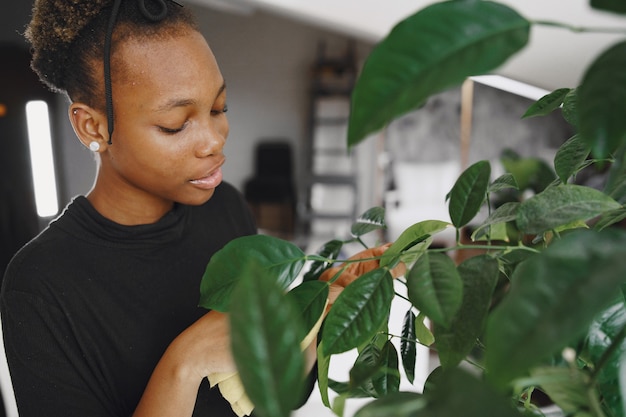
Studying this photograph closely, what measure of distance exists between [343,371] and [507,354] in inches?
46.4

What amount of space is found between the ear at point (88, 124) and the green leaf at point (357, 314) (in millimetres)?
429

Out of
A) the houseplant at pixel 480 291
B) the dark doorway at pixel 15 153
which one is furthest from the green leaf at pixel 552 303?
the dark doorway at pixel 15 153

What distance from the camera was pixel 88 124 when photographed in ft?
2.37

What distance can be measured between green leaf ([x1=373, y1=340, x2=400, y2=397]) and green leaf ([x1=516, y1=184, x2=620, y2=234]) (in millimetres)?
191

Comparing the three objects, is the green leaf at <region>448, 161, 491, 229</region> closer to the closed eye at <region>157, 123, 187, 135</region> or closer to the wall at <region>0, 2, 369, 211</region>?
the closed eye at <region>157, 123, 187, 135</region>

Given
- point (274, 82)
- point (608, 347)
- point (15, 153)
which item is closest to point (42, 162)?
point (15, 153)

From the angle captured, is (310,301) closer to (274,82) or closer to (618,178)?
(618,178)

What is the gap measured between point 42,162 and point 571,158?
2.89 feet

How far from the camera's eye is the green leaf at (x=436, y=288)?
1.19 feet

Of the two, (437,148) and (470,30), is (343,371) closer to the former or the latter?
(470,30)

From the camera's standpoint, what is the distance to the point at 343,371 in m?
1.39

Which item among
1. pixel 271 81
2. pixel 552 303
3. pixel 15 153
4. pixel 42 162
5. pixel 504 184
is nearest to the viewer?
pixel 552 303

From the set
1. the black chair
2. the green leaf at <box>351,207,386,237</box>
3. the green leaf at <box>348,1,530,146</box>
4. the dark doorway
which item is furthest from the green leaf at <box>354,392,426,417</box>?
the black chair

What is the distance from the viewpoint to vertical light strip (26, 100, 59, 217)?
95 cm
